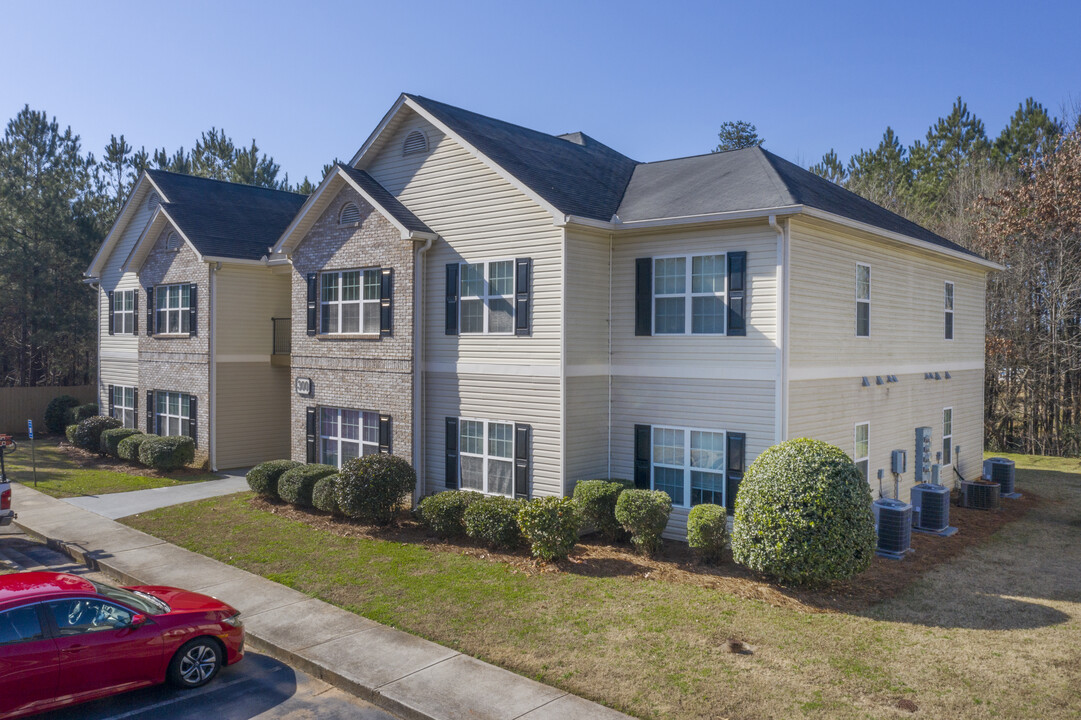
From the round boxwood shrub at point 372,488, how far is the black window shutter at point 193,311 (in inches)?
409

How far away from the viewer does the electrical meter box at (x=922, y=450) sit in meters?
18.3

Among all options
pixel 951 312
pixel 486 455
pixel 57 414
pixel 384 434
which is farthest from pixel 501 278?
pixel 57 414

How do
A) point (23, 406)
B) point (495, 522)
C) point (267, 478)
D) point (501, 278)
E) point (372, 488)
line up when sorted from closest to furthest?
1. point (495, 522)
2. point (372, 488)
3. point (501, 278)
4. point (267, 478)
5. point (23, 406)

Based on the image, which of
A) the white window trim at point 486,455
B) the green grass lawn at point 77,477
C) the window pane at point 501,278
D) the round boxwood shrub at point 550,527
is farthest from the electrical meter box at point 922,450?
the green grass lawn at point 77,477

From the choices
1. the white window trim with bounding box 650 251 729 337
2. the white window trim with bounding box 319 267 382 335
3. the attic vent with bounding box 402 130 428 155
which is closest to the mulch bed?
the white window trim with bounding box 650 251 729 337

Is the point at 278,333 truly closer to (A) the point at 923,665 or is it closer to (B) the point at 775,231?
(B) the point at 775,231

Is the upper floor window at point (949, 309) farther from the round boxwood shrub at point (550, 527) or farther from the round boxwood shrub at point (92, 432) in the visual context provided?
the round boxwood shrub at point (92, 432)

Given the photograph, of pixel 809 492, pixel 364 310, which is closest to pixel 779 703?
pixel 809 492

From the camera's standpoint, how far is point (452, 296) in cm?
1681

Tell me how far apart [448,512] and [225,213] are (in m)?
16.2

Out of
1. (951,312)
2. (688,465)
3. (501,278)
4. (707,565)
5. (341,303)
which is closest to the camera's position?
(707,565)

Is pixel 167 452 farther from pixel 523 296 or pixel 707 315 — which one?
pixel 707 315

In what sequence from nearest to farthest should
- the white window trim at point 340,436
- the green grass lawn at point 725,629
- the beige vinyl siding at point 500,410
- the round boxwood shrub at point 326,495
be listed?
the green grass lawn at point 725,629 < the beige vinyl siding at point 500,410 < the round boxwood shrub at point 326,495 < the white window trim at point 340,436

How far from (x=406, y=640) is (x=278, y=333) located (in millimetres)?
16318
